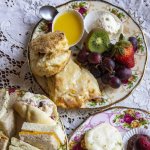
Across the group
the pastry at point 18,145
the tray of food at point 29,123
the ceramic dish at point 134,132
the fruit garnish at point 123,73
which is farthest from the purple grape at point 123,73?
the pastry at point 18,145

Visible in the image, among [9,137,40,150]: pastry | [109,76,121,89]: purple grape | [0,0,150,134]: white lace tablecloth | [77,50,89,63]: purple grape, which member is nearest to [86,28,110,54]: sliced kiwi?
[77,50,89,63]: purple grape

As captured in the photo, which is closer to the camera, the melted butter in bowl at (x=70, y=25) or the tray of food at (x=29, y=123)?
the tray of food at (x=29, y=123)

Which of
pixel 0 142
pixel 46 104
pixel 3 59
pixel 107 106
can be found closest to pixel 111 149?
pixel 107 106

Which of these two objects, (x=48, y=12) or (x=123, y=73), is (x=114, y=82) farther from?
(x=48, y=12)

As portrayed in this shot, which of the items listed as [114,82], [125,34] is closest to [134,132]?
[114,82]

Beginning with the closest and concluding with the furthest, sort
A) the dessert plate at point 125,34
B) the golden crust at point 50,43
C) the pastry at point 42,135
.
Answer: the pastry at point 42,135
the golden crust at point 50,43
the dessert plate at point 125,34

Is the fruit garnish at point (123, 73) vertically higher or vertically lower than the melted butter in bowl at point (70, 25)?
lower

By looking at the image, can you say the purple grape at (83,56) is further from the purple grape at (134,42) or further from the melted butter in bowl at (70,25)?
the purple grape at (134,42)
